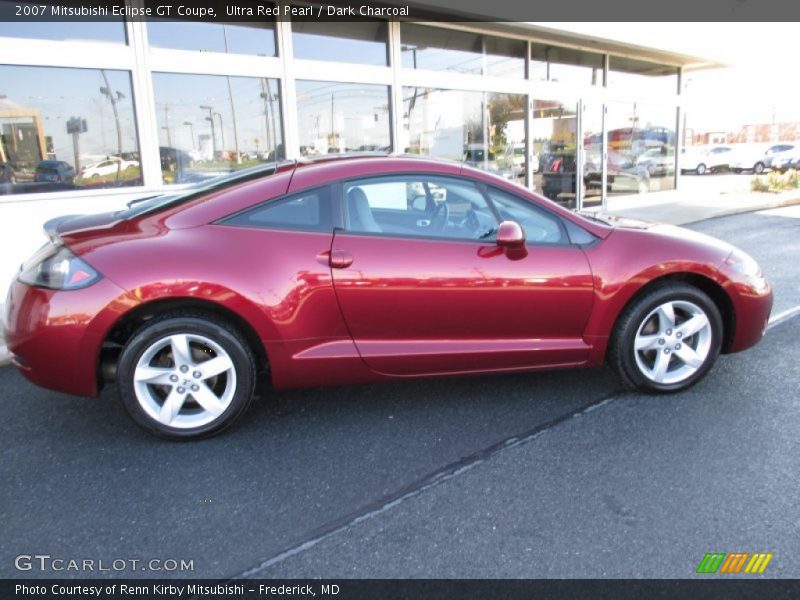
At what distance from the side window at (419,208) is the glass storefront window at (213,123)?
5.13 metres

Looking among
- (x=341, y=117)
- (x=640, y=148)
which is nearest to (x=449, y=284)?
(x=341, y=117)

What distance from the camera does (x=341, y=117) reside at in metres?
9.38

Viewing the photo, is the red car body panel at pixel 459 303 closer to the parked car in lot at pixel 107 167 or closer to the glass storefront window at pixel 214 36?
the parked car in lot at pixel 107 167

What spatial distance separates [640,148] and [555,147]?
3.47 meters

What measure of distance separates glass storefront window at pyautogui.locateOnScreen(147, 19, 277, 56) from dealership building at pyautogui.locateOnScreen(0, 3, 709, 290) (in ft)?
0.05

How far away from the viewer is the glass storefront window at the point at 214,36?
755 centimetres

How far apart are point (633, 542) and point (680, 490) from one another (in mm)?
495

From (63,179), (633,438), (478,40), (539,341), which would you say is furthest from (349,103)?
(633,438)

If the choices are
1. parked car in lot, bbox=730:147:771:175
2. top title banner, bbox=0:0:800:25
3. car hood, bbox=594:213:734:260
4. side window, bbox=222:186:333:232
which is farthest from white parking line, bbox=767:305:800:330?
parked car in lot, bbox=730:147:771:175

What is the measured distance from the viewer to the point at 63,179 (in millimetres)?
7090

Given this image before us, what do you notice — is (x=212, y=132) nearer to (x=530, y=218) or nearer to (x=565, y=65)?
(x=530, y=218)

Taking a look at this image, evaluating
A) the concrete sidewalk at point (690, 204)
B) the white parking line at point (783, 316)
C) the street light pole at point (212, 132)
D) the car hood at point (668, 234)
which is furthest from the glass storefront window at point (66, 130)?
the concrete sidewalk at point (690, 204)

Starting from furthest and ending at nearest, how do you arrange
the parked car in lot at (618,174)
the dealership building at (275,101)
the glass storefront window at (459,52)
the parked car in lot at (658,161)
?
1. the parked car in lot at (658,161)
2. the parked car in lot at (618,174)
3. the glass storefront window at (459,52)
4. the dealership building at (275,101)

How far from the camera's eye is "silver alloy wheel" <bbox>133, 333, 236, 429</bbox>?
3219 mm
